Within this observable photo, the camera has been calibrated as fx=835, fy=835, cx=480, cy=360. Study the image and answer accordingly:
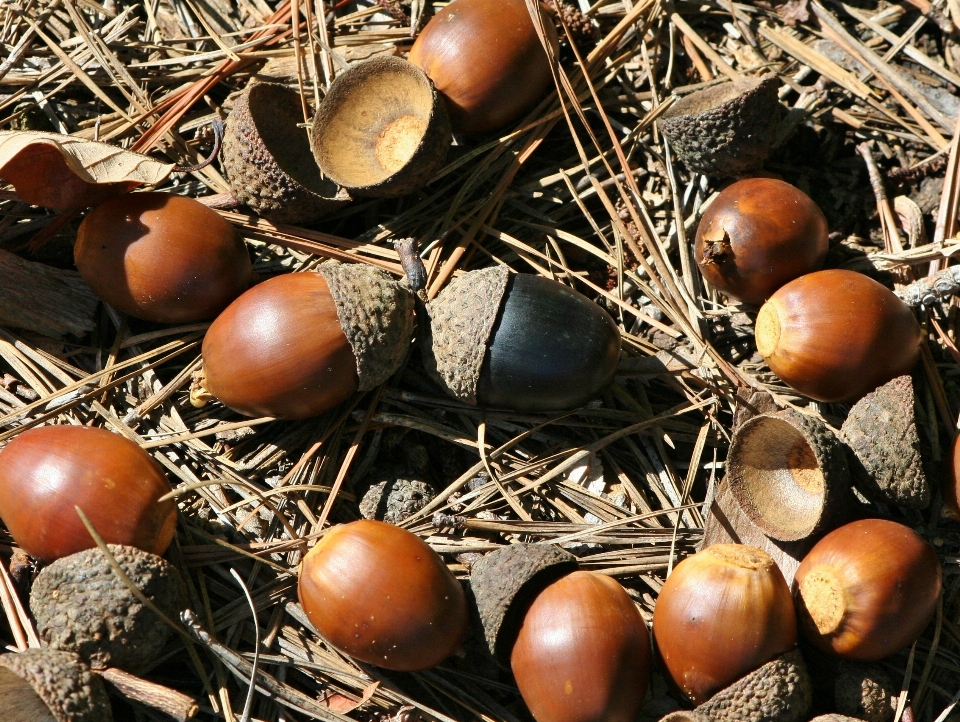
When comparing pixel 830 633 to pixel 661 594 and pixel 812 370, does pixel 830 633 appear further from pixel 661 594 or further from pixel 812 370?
pixel 812 370

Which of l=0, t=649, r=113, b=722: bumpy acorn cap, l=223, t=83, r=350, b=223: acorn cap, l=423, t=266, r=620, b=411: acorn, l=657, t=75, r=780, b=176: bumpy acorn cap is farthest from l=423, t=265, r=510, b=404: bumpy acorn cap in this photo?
l=0, t=649, r=113, b=722: bumpy acorn cap

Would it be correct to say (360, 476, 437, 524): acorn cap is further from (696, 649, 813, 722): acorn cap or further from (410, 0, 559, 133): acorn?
(410, 0, 559, 133): acorn

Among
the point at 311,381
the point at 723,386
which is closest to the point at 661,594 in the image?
the point at 723,386

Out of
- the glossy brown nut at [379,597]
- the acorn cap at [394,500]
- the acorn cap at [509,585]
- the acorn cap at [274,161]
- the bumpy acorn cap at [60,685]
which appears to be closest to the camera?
the bumpy acorn cap at [60,685]

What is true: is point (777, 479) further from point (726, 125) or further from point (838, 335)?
point (726, 125)

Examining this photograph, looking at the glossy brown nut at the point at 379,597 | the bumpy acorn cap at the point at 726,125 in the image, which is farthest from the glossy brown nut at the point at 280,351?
the bumpy acorn cap at the point at 726,125

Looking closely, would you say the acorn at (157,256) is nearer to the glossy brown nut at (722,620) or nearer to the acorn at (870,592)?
the glossy brown nut at (722,620)

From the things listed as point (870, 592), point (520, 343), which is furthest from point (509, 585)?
point (870, 592)
